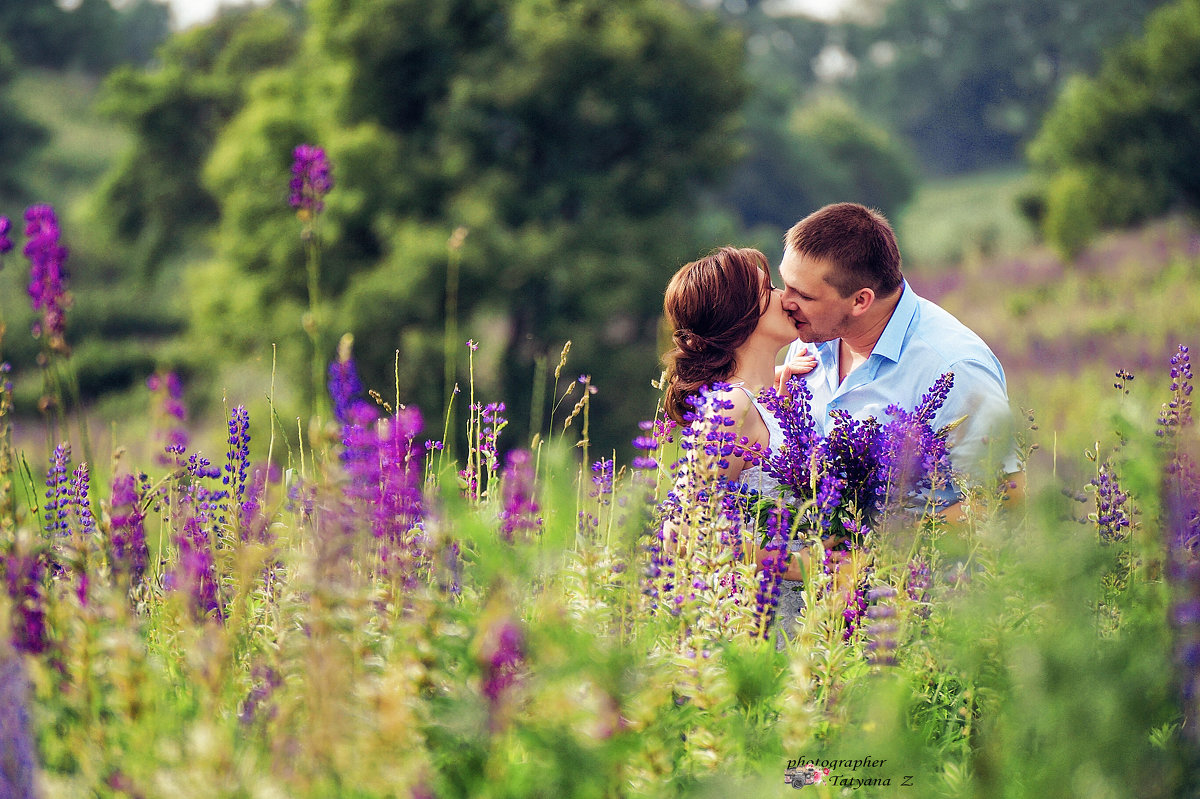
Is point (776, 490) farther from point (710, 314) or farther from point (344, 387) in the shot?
point (344, 387)

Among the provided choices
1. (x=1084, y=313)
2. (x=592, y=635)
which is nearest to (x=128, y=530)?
(x=592, y=635)

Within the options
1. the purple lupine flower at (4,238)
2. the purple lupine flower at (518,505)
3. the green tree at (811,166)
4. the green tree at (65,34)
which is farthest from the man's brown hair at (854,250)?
the green tree at (65,34)

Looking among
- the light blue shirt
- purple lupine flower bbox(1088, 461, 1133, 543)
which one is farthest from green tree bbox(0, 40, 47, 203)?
purple lupine flower bbox(1088, 461, 1133, 543)

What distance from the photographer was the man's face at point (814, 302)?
376 cm

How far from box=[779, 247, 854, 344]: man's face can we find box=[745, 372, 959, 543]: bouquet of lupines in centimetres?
101

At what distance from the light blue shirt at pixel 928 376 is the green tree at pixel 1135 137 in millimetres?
18743

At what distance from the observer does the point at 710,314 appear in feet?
12.1

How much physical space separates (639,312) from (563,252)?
173cm

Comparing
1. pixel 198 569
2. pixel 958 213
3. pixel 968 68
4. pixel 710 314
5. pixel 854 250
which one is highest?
pixel 968 68

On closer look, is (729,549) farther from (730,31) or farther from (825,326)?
(730,31)

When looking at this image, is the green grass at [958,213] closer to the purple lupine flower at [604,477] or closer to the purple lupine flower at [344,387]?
the purple lupine flower at [604,477]

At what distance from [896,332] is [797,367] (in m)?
0.71

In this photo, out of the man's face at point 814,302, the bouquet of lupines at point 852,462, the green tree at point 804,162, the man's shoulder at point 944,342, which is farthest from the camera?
the green tree at point 804,162

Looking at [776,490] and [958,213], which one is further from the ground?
[776,490]
